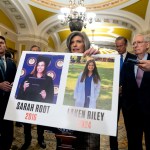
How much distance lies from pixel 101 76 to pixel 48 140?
8.52 ft

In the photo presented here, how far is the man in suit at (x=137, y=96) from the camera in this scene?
2172mm

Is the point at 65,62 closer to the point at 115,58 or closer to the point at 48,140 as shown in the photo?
the point at 115,58

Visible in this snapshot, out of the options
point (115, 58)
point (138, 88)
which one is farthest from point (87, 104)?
point (138, 88)

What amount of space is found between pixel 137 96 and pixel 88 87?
3.16 ft

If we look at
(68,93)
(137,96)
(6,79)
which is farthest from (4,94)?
(137,96)

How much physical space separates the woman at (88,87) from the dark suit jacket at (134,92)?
0.85 m

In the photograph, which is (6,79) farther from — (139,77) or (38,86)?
(139,77)

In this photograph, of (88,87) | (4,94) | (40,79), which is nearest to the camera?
(88,87)

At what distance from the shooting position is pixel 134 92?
7.39 feet

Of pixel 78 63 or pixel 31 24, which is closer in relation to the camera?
pixel 78 63

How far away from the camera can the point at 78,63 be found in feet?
5.21

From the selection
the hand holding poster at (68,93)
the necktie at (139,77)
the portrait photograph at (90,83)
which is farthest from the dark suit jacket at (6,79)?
the necktie at (139,77)

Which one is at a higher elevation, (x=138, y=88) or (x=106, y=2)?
(x=106, y=2)

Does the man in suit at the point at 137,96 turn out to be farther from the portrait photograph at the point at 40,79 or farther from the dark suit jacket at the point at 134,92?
the portrait photograph at the point at 40,79
